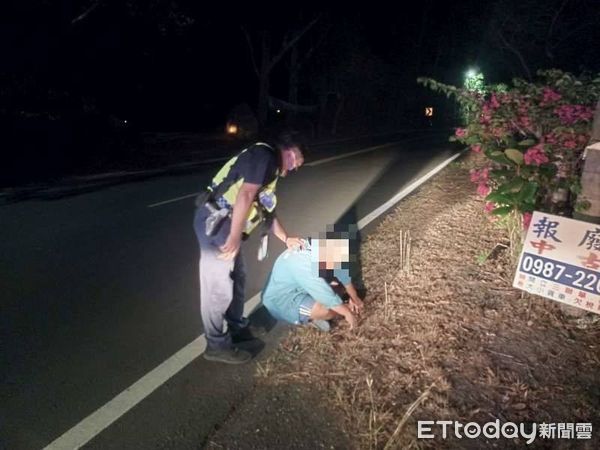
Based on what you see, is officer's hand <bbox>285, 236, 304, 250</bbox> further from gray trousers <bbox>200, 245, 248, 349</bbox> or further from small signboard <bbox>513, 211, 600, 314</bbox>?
small signboard <bbox>513, 211, 600, 314</bbox>

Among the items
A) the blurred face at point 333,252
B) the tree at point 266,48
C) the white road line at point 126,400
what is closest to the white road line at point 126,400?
the white road line at point 126,400

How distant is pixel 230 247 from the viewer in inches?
112

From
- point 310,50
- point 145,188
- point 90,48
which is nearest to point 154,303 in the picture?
point 145,188

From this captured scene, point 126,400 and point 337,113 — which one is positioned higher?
point 337,113

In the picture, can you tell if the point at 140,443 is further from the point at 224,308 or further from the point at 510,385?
the point at 510,385

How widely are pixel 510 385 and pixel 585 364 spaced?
580 mm

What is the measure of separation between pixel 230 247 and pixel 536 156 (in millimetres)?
2746

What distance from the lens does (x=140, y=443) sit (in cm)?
253

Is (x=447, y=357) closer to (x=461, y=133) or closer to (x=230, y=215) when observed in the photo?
(x=230, y=215)

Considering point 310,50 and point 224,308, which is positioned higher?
point 310,50

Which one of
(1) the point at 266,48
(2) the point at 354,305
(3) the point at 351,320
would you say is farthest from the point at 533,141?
(1) the point at 266,48

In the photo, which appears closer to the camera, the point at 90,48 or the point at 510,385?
the point at 510,385

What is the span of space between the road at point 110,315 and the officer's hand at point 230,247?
85 cm

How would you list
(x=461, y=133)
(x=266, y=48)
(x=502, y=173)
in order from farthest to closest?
(x=266, y=48)
(x=461, y=133)
(x=502, y=173)
